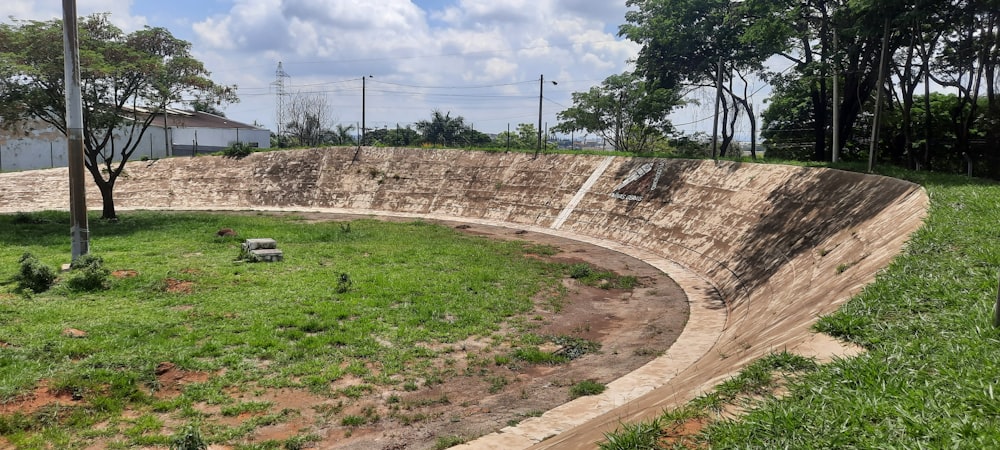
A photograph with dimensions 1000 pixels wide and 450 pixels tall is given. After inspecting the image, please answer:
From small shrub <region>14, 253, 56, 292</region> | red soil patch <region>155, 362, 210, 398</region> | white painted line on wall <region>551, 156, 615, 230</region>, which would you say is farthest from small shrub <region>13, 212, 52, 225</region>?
white painted line on wall <region>551, 156, 615, 230</region>

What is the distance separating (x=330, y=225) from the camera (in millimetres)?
25703

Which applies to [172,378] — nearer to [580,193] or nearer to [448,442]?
[448,442]

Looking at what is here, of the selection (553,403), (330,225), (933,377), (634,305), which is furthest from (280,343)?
(330,225)

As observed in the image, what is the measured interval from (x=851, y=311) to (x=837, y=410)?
3180 mm

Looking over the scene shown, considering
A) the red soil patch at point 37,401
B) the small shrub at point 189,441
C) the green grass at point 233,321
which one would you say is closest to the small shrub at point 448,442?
the green grass at point 233,321

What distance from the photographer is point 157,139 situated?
4934cm

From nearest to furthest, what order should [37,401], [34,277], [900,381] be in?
1. [900,381]
2. [37,401]
3. [34,277]

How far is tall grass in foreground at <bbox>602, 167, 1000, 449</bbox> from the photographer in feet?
13.3

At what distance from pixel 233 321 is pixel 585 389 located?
7076mm

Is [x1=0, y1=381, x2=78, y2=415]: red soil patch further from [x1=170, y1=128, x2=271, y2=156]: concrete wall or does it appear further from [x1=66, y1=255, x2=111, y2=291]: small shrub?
[x1=170, y1=128, x2=271, y2=156]: concrete wall

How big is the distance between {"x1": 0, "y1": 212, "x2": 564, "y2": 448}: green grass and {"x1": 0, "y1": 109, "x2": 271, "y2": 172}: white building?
17694 mm

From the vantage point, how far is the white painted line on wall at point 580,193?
27.1 meters

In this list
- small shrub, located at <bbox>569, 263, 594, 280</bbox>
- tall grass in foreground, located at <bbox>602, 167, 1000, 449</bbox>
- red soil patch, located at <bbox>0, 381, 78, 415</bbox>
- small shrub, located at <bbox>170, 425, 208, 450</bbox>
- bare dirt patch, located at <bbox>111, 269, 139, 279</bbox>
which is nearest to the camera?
tall grass in foreground, located at <bbox>602, 167, 1000, 449</bbox>

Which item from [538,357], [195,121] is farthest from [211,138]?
[538,357]
